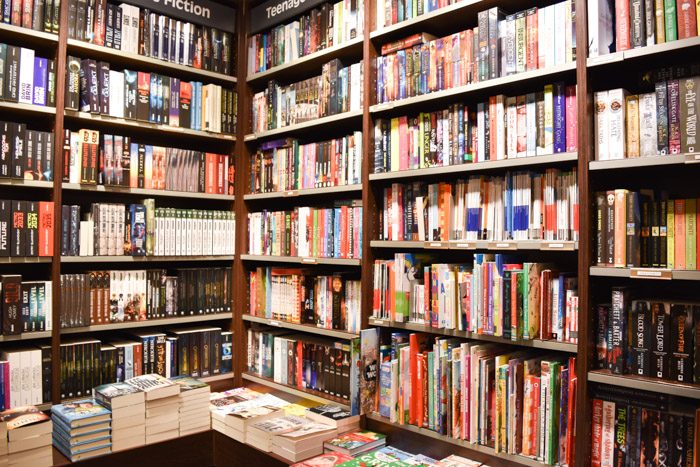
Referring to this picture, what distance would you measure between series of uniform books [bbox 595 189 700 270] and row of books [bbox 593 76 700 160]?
0.51ft

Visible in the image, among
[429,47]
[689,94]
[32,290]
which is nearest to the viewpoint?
[689,94]

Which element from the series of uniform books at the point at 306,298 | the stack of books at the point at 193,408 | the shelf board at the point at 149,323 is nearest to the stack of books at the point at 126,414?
the stack of books at the point at 193,408

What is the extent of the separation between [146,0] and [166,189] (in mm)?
1060

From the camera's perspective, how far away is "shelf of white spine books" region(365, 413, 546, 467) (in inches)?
78.6

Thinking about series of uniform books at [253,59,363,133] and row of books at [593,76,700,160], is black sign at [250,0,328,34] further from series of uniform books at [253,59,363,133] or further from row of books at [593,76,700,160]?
row of books at [593,76,700,160]

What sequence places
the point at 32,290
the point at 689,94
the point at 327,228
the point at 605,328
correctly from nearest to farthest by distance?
the point at 689,94 < the point at 605,328 < the point at 32,290 < the point at 327,228

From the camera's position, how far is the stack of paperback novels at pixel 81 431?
2387 mm

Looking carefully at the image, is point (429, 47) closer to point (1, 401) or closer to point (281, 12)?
point (281, 12)

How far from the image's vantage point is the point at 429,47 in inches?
95.2

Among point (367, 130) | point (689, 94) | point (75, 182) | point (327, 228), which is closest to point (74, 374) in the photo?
point (75, 182)

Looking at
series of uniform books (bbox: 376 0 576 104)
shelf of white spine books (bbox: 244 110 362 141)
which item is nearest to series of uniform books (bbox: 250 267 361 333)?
shelf of white spine books (bbox: 244 110 362 141)

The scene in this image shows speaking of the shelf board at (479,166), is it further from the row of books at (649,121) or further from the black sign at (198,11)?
the black sign at (198,11)

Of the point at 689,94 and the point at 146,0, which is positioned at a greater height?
the point at 146,0

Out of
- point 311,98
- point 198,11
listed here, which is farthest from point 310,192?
point 198,11
